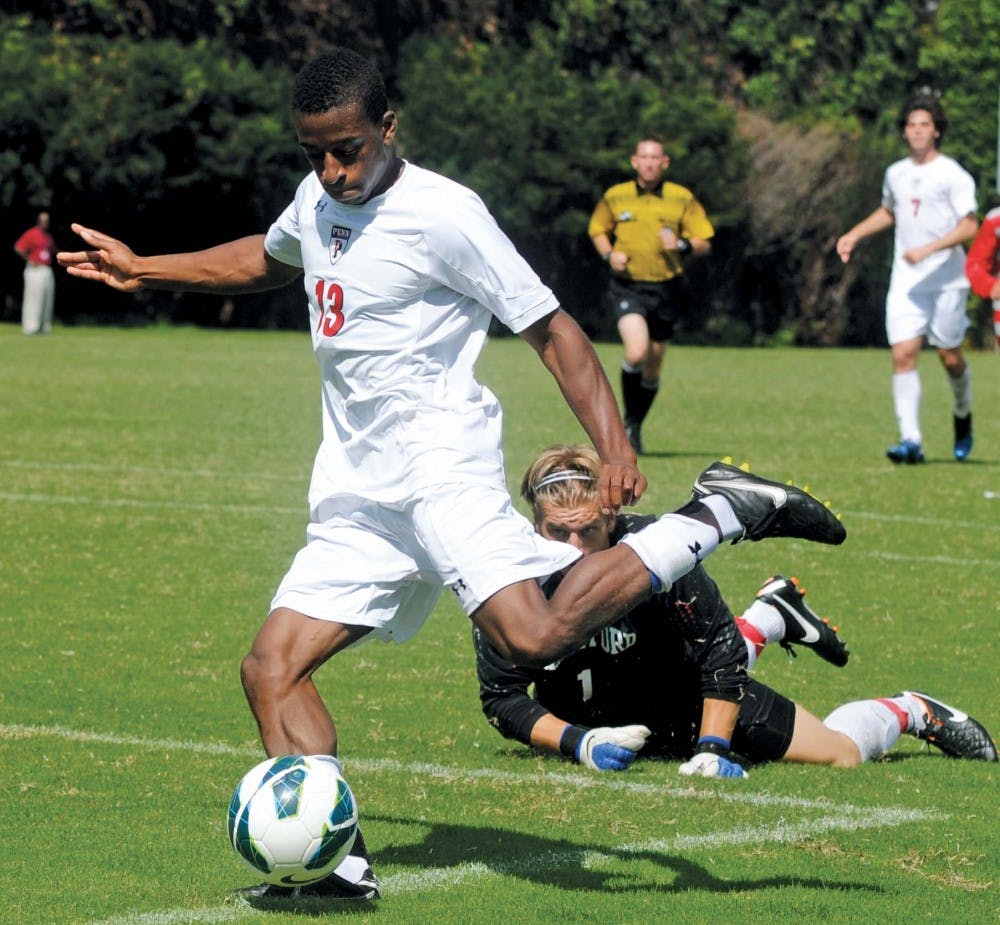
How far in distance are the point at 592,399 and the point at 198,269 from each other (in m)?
1.36

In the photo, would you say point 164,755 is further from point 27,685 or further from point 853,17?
point 853,17

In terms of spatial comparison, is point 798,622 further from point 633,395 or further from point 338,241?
point 633,395

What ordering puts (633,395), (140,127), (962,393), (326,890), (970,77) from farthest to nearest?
(970,77)
(140,127)
(633,395)
(962,393)
(326,890)

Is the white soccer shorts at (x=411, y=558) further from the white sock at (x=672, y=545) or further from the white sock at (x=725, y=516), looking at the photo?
the white sock at (x=725, y=516)

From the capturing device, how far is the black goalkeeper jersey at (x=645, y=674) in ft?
20.7

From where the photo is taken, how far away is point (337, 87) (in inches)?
196

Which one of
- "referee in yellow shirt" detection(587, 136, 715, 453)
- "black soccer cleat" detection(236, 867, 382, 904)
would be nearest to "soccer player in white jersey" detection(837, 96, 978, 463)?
"referee in yellow shirt" detection(587, 136, 715, 453)

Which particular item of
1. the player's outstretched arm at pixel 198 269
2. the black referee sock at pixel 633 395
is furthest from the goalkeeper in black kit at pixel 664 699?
the black referee sock at pixel 633 395

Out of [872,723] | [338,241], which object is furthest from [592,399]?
[872,723]

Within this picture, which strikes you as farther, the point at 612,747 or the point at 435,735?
the point at 435,735

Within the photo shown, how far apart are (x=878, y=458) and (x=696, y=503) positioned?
11462 millimetres

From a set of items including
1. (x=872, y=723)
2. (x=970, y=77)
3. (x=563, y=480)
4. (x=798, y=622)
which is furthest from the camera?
(x=970, y=77)

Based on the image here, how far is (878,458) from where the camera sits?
16.6 m

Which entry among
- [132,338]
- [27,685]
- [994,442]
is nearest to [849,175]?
[132,338]
